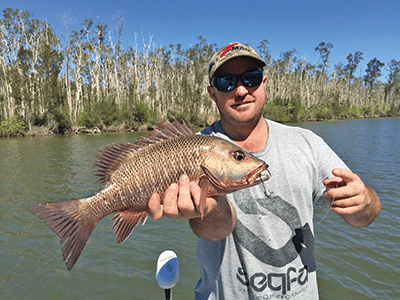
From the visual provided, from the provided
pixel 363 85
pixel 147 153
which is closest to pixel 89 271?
pixel 147 153

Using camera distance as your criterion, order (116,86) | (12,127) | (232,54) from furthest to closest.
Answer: (116,86)
(12,127)
(232,54)

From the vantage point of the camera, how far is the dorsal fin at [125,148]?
7.20 feet

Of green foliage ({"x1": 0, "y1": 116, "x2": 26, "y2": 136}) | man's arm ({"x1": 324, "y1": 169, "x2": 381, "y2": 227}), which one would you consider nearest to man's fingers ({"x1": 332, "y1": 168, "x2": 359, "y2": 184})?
man's arm ({"x1": 324, "y1": 169, "x2": 381, "y2": 227})

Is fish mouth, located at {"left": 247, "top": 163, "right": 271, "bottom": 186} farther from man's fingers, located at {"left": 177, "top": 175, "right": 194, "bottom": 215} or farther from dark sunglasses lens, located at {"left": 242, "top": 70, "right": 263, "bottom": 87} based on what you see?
dark sunglasses lens, located at {"left": 242, "top": 70, "right": 263, "bottom": 87}

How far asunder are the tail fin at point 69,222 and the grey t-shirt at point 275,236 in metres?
0.96

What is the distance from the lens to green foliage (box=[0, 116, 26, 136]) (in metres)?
33.3

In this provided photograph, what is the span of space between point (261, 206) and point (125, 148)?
3.99 ft

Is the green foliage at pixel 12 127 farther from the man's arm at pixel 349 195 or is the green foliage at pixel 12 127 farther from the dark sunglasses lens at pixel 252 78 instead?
the man's arm at pixel 349 195

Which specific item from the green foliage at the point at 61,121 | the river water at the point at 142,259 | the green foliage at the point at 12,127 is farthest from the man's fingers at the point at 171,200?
the green foliage at the point at 12,127

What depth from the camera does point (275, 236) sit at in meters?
1.98

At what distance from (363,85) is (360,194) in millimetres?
107928

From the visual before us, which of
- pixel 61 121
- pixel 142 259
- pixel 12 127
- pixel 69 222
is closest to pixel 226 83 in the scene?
pixel 69 222

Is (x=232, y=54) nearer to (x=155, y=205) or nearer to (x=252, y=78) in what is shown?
(x=252, y=78)

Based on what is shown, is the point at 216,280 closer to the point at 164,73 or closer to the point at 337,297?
the point at 337,297
